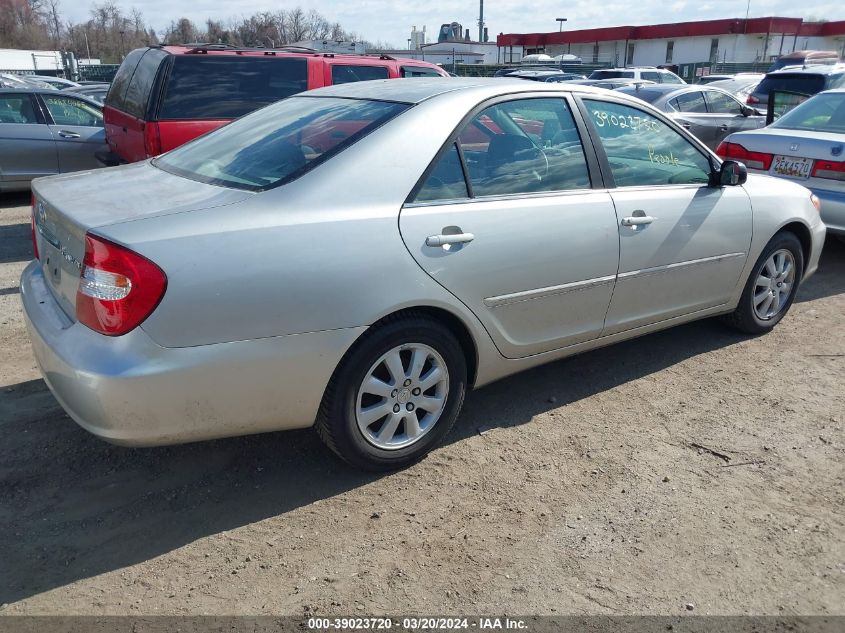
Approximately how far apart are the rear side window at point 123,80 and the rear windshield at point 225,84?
1.07 meters

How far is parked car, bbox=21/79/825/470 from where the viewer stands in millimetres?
2627

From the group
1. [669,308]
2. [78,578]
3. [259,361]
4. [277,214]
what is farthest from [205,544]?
[669,308]

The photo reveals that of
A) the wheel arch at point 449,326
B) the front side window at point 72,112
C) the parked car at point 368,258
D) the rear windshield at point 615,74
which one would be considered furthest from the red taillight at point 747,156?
the rear windshield at point 615,74

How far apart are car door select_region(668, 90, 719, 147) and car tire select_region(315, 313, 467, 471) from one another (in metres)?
10.0

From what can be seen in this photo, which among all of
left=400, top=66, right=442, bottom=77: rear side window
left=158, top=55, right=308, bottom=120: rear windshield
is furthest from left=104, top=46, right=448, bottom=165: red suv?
left=400, top=66, right=442, bottom=77: rear side window

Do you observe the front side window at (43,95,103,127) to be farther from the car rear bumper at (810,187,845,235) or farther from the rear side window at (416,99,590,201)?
the car rear bumper at (810,187,845,235)

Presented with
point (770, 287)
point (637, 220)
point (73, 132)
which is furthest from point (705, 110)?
point (73, 132)

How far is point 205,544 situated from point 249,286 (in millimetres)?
1024

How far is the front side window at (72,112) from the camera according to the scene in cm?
933

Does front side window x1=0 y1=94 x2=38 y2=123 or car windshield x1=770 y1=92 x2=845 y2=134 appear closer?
car windshield x1=770 y1=92 x2=845 y2=134

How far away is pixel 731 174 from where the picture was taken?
171 inches

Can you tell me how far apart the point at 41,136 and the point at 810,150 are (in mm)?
8666

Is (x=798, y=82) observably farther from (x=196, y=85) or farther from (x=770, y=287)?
Answer: (x=196, y=85)

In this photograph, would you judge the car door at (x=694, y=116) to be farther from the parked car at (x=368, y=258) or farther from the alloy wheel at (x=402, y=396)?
the alloy wheel at (x=402, y=396)
